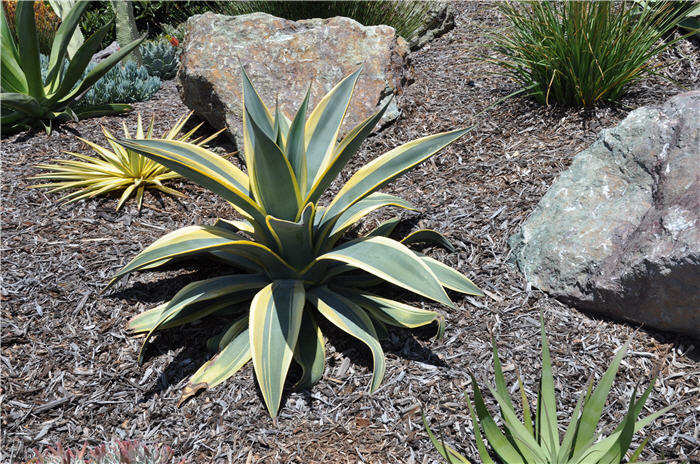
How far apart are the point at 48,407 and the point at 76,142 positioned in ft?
7.83

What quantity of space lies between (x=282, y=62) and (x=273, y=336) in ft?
8.25

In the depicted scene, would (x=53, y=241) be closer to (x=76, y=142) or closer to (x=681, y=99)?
(x=76, y=142)

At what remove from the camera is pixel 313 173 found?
289 cm

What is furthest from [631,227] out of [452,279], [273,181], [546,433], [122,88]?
[122,88]

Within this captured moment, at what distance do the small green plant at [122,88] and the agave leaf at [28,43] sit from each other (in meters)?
0.41

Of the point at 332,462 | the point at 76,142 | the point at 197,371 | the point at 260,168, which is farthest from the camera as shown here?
the point at 76,142

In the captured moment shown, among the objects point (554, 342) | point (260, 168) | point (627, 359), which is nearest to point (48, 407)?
point (260, 168)

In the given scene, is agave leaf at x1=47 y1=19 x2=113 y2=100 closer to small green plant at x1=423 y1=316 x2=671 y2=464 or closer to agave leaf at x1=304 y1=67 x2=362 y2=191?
agave leaf at x1=304 y1=67 x2=362 y2=191

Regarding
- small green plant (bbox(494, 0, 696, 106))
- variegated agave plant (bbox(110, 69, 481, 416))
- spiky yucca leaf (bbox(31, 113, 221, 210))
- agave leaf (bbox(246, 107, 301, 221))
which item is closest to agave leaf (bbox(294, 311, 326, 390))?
variegated agave plant (bbox(110, 69, 481, 416))

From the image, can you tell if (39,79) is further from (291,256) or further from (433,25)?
(433,25)

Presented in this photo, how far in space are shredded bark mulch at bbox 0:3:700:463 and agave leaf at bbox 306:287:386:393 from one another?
0.46ft

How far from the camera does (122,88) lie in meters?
5.03

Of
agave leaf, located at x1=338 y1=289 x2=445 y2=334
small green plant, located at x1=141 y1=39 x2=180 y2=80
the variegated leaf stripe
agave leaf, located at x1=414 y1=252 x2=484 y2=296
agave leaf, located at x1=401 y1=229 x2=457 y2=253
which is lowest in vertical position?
agave leaf, located at x1=338 y1=289 x2=445 y2=334

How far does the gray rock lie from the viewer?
5578 mm
